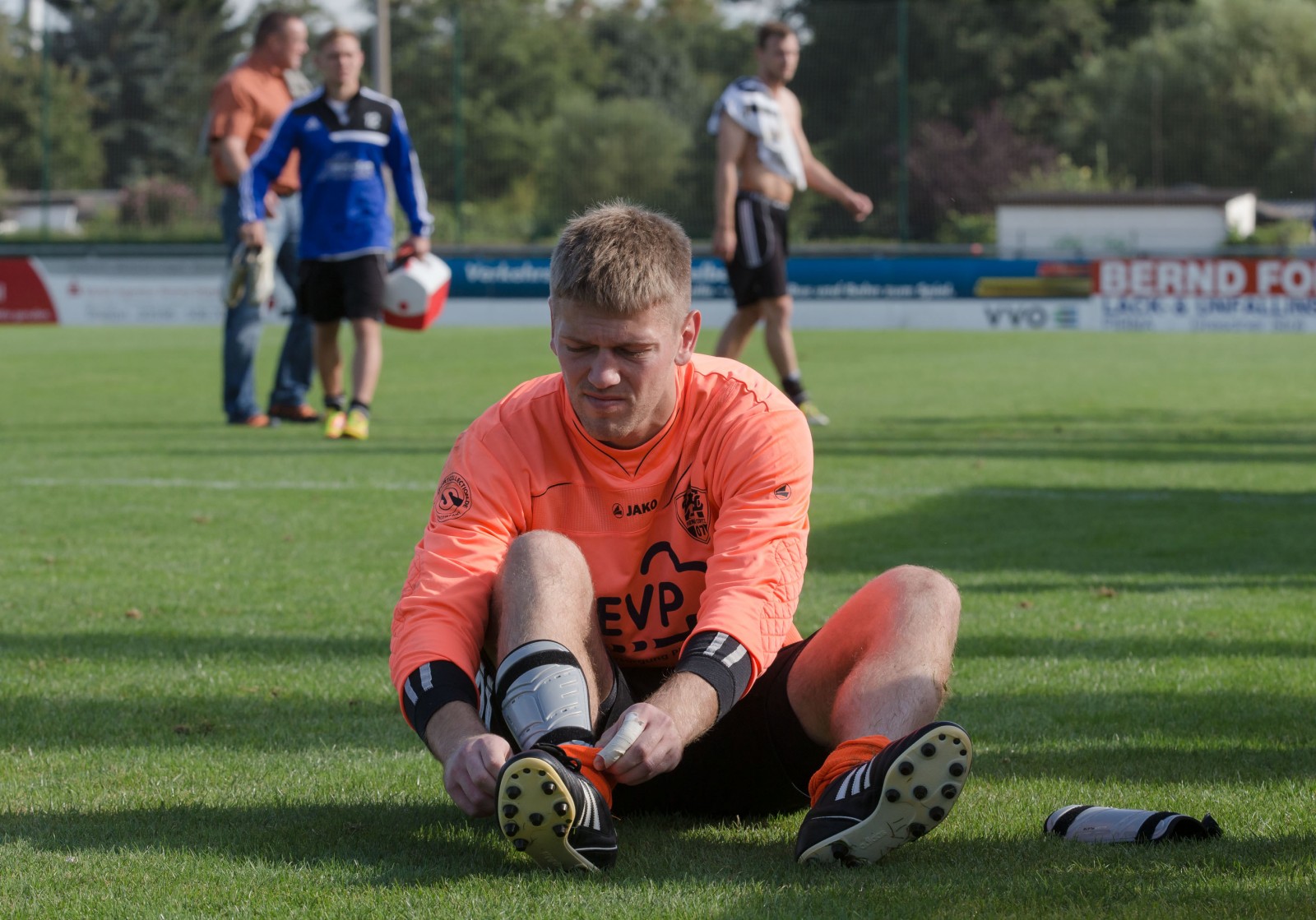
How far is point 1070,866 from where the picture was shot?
278cm

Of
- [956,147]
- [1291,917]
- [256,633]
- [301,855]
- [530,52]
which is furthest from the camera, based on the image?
[530,52]

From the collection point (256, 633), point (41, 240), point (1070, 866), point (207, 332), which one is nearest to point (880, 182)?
point (207, 332)

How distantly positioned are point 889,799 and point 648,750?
392 mm

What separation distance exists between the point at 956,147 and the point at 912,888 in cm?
3528

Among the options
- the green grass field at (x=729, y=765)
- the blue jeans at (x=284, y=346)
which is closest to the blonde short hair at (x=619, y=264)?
the green grass field at (x=729, y=765)

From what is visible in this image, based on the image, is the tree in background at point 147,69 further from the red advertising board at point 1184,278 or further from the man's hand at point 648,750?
the man's hand at point 648,750

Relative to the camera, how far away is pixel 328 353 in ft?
35.3

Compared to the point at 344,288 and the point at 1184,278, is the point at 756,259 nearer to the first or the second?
the point at 344,288

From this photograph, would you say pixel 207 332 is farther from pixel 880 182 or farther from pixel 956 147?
pixel 956 147

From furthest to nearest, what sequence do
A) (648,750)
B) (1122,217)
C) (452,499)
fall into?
(1122,217), (452,499), (648,750)

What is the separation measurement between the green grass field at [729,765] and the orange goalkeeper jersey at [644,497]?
43 centimetres

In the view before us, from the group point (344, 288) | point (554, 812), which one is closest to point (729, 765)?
point (554, 812)

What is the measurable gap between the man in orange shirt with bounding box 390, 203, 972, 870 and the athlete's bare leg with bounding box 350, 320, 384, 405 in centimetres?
728

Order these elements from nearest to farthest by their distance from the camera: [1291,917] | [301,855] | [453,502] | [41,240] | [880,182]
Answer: [1291,917], [301,855], [453,502], [41,240], [880,182]
